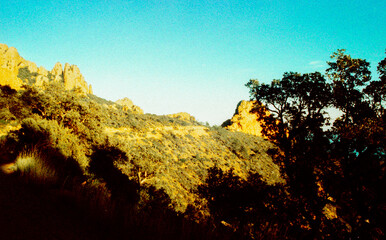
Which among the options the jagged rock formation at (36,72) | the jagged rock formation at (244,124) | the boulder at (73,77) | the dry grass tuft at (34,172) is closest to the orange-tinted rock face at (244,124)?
the jagged rock formation at (244,124)

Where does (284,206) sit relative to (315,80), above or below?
below

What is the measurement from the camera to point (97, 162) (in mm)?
15117

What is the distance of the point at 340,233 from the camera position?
4.83m

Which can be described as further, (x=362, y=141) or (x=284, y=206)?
(x=284, y=206)

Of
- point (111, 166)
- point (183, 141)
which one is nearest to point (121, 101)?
point (183, 141)

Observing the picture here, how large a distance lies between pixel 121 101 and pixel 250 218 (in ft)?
316

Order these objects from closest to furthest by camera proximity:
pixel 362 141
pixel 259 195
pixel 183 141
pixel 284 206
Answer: pixel 362 141
pixel 284 206
pixel 259 195
pixel 183 141

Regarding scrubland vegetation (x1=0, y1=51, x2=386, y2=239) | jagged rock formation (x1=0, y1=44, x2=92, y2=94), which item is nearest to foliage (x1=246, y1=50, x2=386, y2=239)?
scrubland vegetation (x1=0, y1=51, x2=386, y2=239)

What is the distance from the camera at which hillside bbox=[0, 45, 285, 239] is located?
3426 mm

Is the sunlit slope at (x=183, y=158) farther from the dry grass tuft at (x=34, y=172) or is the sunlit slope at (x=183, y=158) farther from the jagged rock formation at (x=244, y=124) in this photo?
the jagged rock formation at (x=244, y=124)

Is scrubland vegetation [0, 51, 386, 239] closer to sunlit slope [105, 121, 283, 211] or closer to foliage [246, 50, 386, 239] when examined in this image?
foliage [246, 50, 386, 239]

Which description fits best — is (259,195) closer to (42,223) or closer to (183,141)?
(42,223)

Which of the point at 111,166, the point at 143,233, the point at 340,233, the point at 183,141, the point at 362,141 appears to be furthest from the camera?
the point at 183,141

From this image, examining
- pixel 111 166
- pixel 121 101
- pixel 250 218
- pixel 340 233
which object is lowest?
pixel 111 166
